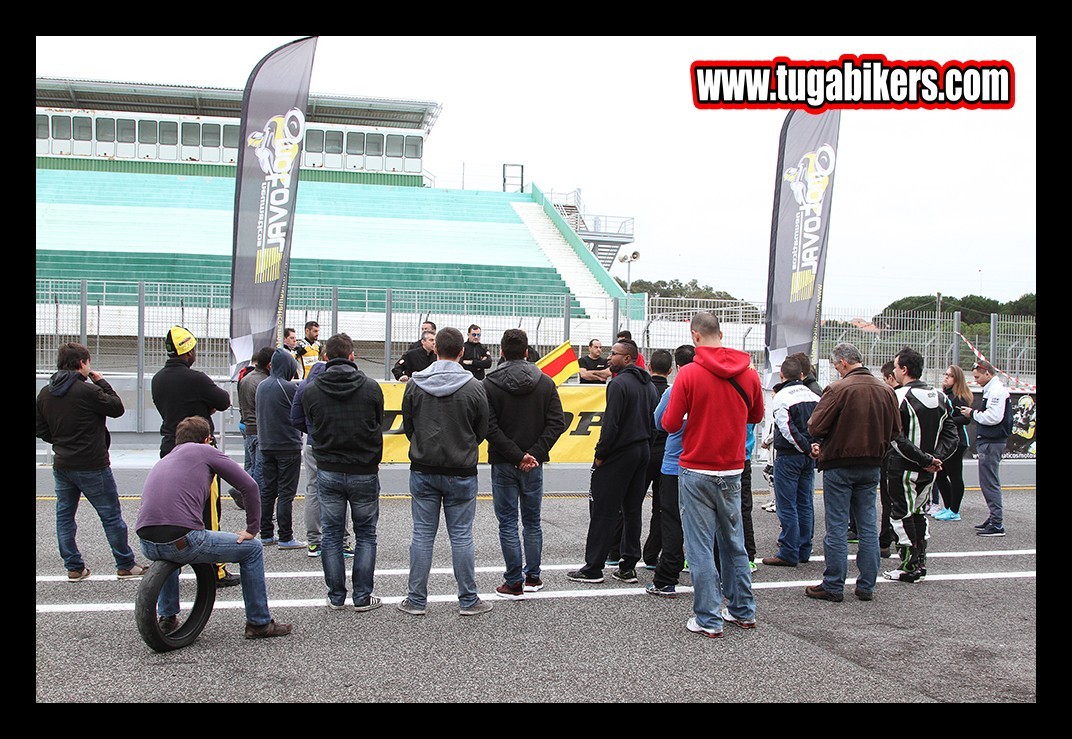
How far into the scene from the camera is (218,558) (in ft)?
16.9

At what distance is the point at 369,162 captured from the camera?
4481 cm

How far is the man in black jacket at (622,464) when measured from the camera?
6656mm

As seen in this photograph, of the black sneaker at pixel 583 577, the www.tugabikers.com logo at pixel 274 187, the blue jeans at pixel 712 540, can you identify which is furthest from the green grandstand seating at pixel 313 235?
the blue jeans at pixel 712 540

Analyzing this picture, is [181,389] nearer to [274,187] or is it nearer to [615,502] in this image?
[615,502]

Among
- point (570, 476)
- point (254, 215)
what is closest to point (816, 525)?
point (570, 476)

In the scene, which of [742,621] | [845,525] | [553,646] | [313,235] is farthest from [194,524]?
[313,235]

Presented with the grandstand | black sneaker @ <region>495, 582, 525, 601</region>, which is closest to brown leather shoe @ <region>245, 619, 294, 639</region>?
black sneaker @ <region>495, 582, 525, 601</region>

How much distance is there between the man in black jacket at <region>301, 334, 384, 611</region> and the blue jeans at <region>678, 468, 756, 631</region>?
6.99 feet

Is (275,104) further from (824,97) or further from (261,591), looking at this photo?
(261,591)

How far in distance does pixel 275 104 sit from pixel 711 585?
28.3ft

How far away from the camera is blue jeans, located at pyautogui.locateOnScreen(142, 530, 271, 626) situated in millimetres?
5031

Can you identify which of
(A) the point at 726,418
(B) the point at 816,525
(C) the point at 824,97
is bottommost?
(B) the point at 816,525

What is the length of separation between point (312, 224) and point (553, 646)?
3275 centimetres

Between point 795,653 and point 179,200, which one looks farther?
point 179,200
